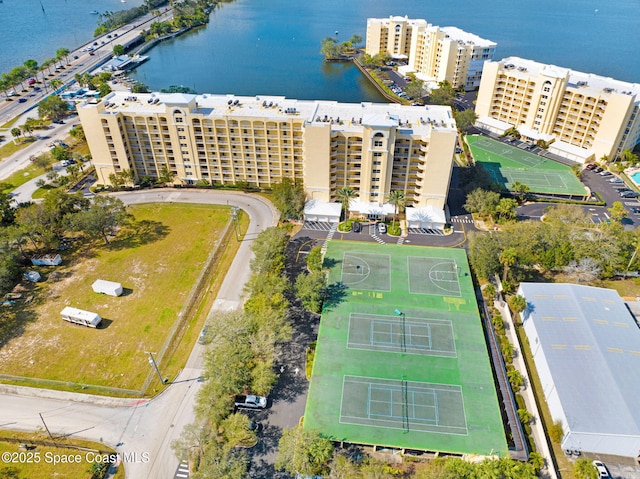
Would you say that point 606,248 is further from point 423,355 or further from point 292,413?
point 292,413

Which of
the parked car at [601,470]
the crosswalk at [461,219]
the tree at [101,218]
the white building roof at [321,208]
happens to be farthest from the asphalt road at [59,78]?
the parked car at [601,470]

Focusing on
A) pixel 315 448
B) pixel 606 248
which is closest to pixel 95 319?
pixel 315 448

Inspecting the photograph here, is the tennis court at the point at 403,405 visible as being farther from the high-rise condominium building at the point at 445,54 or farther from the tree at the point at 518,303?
the high-rise condominium building at the point at 445,54

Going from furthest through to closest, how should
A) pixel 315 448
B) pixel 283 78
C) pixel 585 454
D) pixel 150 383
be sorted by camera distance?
1. pixel 283 78
2. pixel 150 383
3. pixel 585 454
4. pixel 315 448

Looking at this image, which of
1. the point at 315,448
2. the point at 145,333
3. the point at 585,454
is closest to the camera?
the point at 315,448

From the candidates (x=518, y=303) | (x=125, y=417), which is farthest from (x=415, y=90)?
(x=125, y=417)

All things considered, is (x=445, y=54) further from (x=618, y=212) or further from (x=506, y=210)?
(x=618, y=212)
